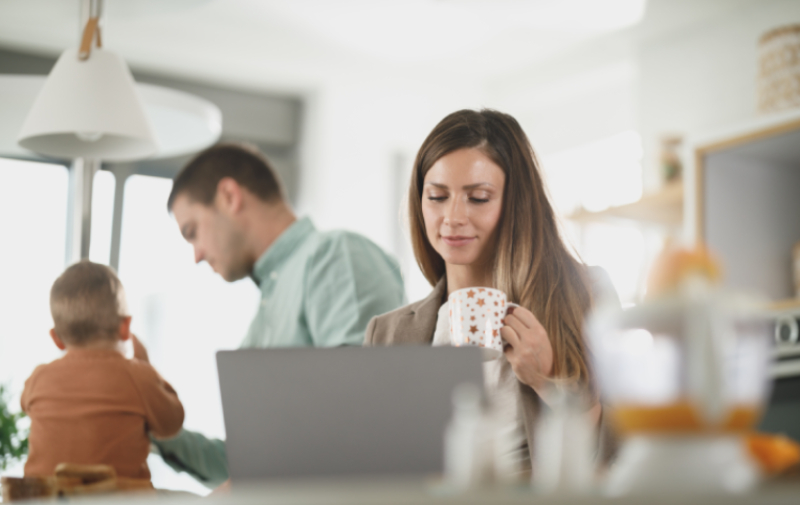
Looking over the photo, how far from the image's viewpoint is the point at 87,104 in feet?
5.33

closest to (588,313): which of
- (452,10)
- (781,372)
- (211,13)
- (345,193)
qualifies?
(781,372)

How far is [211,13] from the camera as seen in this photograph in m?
3.70

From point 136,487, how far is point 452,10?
297 cm

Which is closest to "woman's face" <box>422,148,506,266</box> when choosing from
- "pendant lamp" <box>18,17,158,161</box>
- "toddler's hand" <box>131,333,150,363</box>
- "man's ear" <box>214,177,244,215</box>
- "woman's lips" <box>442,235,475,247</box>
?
"woman's lips" <box>442,235,475,247</box>

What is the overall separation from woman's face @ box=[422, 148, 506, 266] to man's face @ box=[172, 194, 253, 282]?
1.03 meters

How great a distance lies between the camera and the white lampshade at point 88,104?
1.60 meters

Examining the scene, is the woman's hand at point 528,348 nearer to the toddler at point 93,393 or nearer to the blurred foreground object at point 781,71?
the toddler at point 93,393

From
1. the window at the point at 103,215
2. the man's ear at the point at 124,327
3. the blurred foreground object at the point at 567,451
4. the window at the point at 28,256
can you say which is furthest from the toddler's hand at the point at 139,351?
the window at the point at 103,215

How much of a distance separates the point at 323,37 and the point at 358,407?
11.1 ft

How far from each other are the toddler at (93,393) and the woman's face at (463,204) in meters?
0.65

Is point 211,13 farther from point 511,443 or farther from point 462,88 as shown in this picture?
point 511,443

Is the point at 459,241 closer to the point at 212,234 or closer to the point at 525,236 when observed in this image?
the point at 525,236

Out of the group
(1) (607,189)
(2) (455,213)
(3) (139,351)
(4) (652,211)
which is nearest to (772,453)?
(2) (455,213)

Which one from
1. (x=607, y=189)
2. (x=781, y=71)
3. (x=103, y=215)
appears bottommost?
(x=103, y=215)
